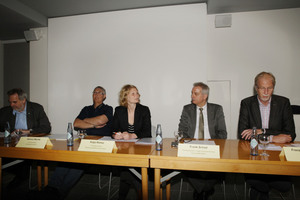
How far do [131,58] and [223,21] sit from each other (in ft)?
6.00

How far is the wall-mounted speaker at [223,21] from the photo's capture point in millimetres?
3490

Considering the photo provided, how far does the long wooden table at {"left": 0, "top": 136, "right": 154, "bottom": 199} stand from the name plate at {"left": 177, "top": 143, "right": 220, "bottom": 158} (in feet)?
0.92

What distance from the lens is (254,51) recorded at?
11.5ft

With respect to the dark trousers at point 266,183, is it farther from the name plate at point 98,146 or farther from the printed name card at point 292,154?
the name plate at point 98,146

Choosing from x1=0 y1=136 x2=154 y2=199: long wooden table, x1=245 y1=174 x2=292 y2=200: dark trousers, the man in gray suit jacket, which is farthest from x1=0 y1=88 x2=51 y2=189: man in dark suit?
x1=245 y1=174 x2=292 y2=200: dark trousers

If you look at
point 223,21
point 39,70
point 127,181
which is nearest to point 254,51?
point 223,21

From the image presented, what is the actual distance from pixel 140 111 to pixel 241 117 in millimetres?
1254

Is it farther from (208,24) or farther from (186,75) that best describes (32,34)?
(208,24)

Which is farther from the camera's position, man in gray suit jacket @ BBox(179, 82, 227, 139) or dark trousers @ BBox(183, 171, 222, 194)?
man in gray suit jacket @ BBox(179, 82, 227, 139)

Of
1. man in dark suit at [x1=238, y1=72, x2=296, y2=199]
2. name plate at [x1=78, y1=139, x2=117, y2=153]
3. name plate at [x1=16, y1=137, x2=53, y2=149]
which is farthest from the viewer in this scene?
man in dark suit at [x1=238, y1=72, x2=296, y2=199]

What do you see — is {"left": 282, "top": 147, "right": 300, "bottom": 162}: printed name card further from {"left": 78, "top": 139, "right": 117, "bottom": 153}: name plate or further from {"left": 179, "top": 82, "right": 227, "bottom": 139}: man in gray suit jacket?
{"left": 78, "top": 139, "right": 117, "bottom": 153}: name plate

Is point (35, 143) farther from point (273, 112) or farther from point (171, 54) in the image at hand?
point (171, 54)

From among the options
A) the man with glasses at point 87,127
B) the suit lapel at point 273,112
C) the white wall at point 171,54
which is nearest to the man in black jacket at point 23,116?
the man with glasses at point 87,127

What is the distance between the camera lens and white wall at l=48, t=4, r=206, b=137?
3525 mm
